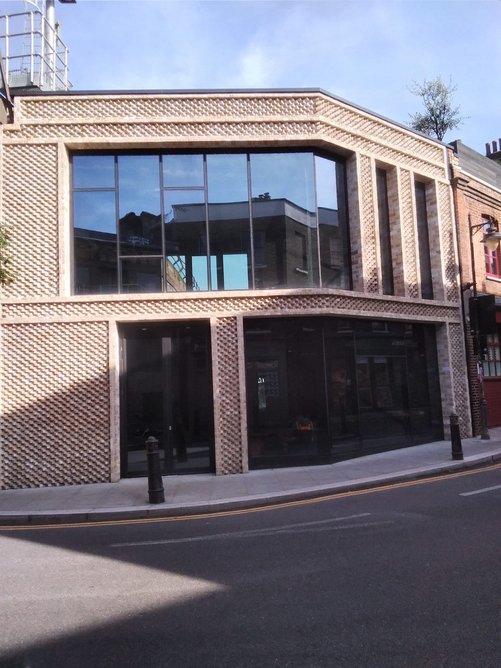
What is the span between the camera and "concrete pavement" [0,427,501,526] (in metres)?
8.31

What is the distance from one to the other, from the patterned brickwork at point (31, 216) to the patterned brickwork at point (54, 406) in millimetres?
1050

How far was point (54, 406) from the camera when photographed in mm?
11266

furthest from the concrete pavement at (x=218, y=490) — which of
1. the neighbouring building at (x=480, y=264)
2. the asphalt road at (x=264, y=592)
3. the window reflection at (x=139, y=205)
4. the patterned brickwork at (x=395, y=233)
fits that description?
the window reflection at (x=139, y=205)

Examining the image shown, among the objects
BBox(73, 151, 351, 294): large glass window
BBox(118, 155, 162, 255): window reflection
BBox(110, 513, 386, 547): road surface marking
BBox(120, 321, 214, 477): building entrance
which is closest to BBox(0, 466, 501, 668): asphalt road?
BBox(110, 513, 386, 547): road surface marking

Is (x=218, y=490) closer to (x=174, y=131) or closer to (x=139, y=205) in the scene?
(x=139, y=205)

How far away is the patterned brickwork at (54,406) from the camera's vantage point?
11.1 meters

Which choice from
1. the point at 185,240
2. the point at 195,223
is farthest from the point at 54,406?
the point at 195,223

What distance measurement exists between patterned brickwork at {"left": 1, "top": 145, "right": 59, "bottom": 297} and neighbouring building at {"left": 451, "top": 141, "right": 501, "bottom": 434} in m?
11.6

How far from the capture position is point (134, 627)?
397 cm

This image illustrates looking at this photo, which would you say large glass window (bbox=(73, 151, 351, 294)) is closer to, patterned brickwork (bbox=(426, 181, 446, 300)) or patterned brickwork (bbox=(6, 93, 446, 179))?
patterned brickwork (bbox=(6, 93, 446, 179))

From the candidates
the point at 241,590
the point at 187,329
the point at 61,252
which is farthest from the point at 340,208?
the point at 241,590

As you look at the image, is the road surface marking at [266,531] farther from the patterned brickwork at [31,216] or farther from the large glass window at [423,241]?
the large glass window at [423,241]

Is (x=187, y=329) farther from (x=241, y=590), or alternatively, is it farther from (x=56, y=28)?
(x=56, y=28)

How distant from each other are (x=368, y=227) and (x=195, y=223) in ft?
15.0
